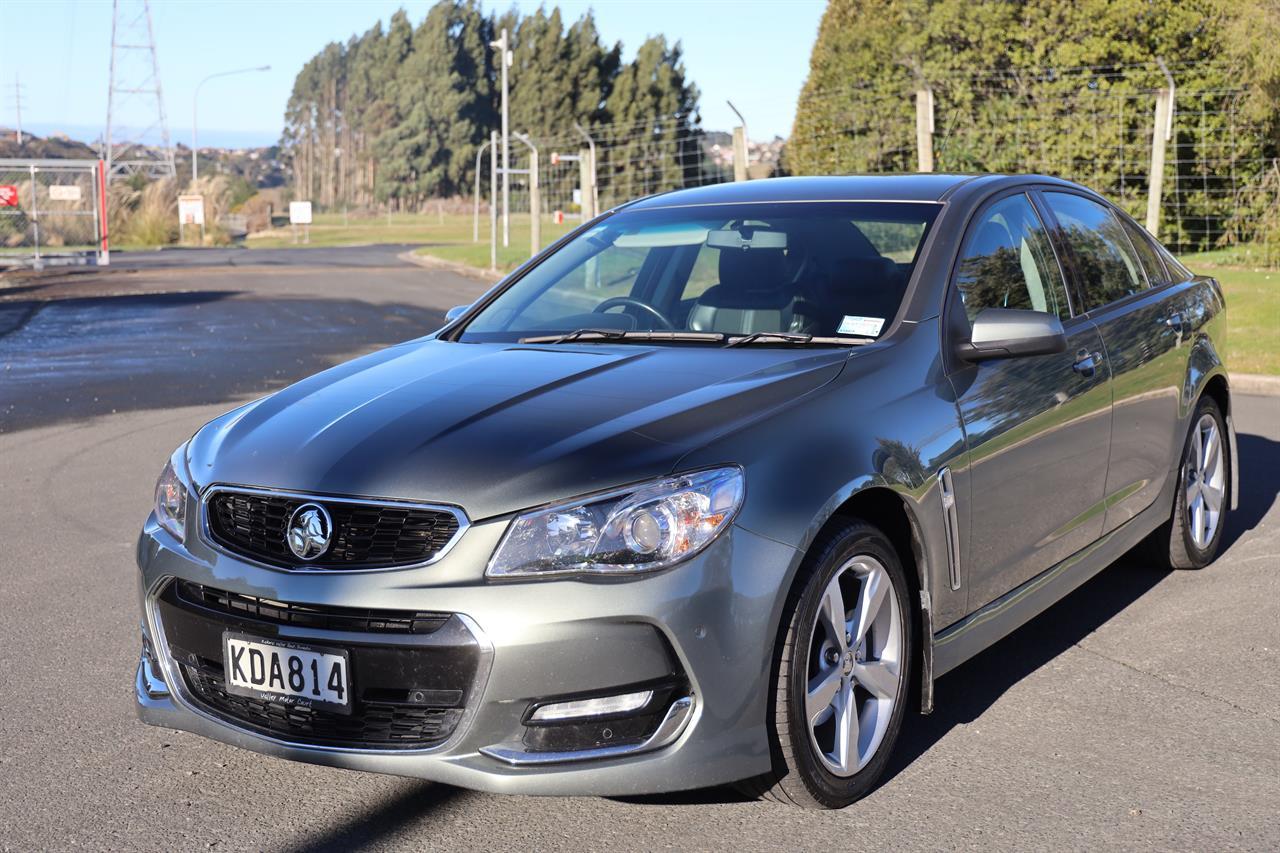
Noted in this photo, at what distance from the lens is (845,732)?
11.7 feet

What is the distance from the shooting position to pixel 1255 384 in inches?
447

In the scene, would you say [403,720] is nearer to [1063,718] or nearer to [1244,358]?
[1063,718]

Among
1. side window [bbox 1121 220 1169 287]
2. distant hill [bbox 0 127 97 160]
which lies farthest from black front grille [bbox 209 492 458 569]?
distant hill [bbox 0 127 97 160]

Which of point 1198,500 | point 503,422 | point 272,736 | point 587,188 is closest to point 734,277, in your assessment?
point 503,422

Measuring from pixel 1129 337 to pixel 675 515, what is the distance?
8.67 feet

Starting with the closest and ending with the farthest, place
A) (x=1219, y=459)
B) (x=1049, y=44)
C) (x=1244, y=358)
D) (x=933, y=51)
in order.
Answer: (x=1219, y=459) < (x=1244, y=358) < (x=1049, y=44) < (x=933, y=51)

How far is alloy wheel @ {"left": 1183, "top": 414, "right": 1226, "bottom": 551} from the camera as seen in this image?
5.84 meters

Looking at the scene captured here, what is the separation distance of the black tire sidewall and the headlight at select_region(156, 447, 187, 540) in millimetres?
1570

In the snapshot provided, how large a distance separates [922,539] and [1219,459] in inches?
118

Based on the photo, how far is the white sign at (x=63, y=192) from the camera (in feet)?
128

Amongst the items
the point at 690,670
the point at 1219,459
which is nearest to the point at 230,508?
the point at 690,670

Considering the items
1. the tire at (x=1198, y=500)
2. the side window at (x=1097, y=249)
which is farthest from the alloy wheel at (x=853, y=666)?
the tire at (x=1198, y=500)

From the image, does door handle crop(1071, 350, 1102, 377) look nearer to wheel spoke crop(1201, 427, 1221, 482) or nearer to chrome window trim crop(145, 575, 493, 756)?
wheel spoke crop(1201, 427, 1221, 482)

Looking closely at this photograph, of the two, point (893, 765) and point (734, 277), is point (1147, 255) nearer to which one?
point (734, 277)
